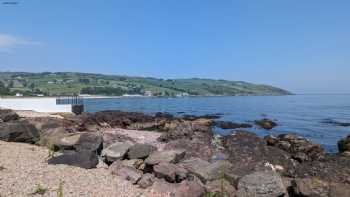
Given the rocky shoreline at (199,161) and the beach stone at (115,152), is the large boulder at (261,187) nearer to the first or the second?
the rocky shoreline at (199,161)

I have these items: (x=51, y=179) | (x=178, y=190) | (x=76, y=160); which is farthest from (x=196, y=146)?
(x=51, y=179)

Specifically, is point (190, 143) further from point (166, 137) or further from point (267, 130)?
point (267, 130)

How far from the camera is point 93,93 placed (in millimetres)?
150875

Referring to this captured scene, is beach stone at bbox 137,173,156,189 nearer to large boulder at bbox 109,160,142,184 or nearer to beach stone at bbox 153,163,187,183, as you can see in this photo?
large boulder at bbox 109,160,142,184

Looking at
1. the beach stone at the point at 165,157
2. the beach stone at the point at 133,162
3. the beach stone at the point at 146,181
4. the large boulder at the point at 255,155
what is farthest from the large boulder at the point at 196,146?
the beach stone at the point at 146,181

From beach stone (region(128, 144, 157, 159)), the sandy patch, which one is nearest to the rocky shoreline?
beach stone (region(128, 144, 157, 159))

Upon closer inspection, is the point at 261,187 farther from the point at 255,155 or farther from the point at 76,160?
the point at 255,155

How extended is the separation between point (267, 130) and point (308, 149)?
17417mm

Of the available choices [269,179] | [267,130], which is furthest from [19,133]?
[267,130]

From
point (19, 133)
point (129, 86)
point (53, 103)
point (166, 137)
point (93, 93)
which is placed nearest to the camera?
point (19, 133)

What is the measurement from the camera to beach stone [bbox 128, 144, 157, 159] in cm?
1401

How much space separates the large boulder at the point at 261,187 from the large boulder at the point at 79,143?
6.39 meters

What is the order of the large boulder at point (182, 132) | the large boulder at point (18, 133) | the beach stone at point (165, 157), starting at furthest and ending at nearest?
the large boulder at point (182, 132) → the large boulder at point (18, 133) → the beach stone at point (165, 157)

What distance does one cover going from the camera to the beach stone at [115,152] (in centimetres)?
1365
